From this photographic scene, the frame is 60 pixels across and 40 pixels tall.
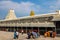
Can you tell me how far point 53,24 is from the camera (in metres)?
31.4

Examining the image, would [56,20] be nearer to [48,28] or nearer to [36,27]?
[48,28]

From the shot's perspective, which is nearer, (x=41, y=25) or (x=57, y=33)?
(x=57, y=33)

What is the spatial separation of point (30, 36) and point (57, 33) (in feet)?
21.3

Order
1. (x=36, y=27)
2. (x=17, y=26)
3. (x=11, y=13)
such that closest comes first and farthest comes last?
(x=36, y=27), (x=17, y=26), (x=11, y=13)

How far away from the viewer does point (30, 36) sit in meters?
24.8

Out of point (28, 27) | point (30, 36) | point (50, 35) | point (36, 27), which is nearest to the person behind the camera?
point (30, 36)

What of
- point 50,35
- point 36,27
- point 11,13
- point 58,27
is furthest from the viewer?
point 11,13

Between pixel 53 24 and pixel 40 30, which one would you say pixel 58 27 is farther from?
pixel 40 30

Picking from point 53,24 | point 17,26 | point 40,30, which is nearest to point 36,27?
point 40,30

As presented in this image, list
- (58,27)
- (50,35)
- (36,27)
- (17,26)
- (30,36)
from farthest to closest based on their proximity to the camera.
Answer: (17,26)
(36,27)
(58,27)
(50,35)
(30,36)

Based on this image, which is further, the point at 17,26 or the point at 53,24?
the point at 17,26

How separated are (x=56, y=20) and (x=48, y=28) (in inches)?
131

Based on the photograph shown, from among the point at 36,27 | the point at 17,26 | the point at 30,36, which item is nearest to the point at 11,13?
the point at 17,26

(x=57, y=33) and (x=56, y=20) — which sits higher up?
(x=56, y=20)
